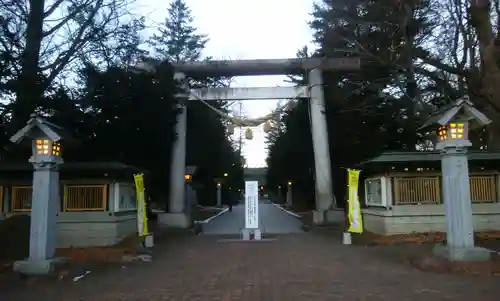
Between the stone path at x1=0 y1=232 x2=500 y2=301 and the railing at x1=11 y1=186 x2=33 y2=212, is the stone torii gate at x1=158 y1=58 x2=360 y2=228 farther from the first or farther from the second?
the stone path at x1=0 y1=232 x2=500 y2=301

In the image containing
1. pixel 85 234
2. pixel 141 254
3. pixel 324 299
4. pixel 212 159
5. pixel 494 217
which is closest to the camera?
pixel 324 299

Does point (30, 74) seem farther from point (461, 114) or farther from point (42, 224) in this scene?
point (461, 114)

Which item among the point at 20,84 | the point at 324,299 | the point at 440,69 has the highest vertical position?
the point at 440,69

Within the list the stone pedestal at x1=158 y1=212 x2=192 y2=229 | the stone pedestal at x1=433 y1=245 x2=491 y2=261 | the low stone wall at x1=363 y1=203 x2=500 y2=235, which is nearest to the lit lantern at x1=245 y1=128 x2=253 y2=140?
the stone pedestal at x1=158 y1=212 x2=192 y2=229

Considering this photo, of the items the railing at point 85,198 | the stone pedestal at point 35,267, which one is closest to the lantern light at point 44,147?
the stone pedestal at point 35,267

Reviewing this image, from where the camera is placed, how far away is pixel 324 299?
8266mm

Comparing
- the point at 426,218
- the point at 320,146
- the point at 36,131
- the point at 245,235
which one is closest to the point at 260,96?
the point at 320,146

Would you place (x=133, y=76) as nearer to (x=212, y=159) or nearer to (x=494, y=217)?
(x=494, y=217)

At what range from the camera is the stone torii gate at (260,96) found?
23.6m

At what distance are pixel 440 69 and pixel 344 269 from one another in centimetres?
1103

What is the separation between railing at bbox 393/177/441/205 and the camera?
17688mm

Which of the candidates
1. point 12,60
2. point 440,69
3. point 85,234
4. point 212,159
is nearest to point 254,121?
point 440,69

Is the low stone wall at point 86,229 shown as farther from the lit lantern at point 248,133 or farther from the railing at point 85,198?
the lit lantern at point 248,133

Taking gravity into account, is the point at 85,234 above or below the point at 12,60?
below
